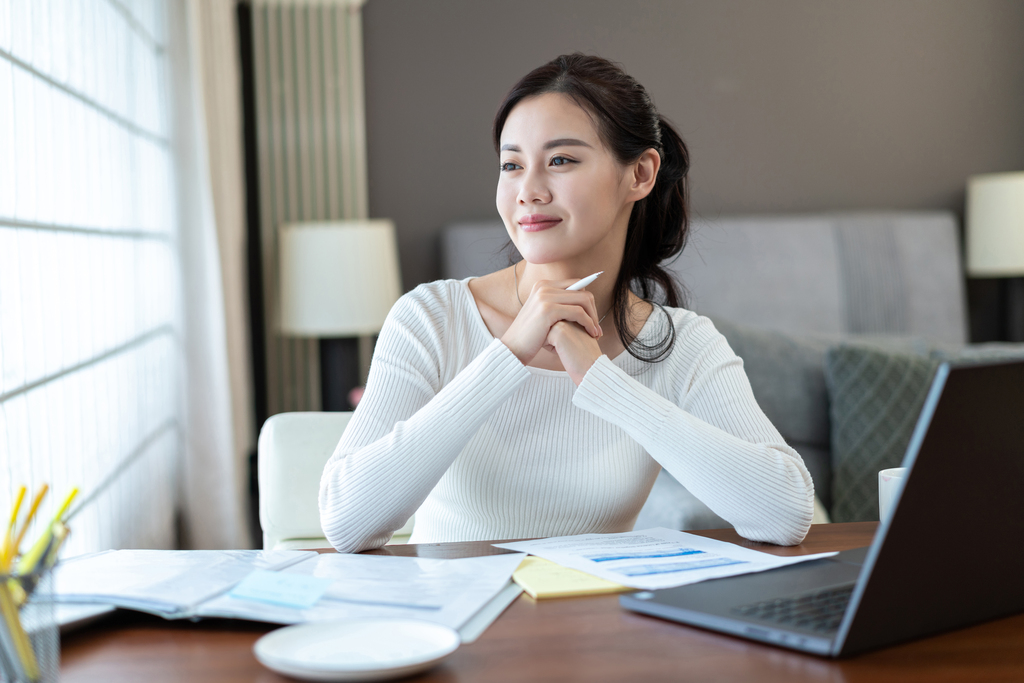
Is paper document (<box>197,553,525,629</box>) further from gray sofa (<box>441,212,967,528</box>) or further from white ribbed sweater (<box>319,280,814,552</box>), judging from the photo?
gray sofa (<box>441,212,967,528</box>)

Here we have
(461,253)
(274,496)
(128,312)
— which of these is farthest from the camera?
(461,253)

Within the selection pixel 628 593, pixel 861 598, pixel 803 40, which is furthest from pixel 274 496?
pixel 803 40

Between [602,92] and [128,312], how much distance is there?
1371mm

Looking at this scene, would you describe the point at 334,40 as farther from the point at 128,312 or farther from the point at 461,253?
the point at 128,312

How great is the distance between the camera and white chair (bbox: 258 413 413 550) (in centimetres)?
142

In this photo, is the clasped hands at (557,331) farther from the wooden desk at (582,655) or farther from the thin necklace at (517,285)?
the wooden desk at (582,655)

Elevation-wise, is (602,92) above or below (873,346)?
→ above

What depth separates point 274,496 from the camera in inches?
55.9

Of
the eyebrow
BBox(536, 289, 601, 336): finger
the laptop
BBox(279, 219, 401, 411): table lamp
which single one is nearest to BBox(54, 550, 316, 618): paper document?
the laptop

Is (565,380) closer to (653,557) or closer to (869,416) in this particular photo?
(653,557)

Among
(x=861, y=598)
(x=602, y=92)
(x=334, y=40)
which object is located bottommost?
(x=861, y=598)

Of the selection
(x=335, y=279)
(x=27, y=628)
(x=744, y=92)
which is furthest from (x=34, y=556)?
(x=744, y=92)

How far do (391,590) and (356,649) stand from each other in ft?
0.54

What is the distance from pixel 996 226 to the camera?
130 inches
